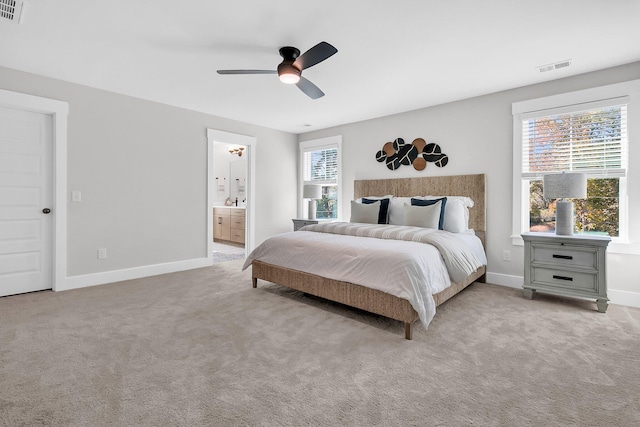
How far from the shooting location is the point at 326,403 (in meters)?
1.58

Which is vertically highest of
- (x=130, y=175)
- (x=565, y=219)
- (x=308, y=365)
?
(x=130, y=175)

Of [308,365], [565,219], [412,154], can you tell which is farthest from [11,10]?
[565,219]

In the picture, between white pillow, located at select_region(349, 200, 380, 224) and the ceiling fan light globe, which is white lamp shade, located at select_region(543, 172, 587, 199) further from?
the ceiling fan light globe

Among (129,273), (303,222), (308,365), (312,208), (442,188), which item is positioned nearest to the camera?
(308,365)

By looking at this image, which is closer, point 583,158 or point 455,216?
point 583,158

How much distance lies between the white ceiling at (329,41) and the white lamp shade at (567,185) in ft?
3.70

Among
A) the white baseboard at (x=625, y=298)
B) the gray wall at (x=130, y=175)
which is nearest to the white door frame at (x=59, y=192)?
the gray wall at (x=130, y=175)

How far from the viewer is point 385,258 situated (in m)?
2.46

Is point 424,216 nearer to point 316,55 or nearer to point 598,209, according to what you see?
point 598,209

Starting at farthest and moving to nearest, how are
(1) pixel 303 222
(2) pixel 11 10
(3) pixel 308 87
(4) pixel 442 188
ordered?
(1) pixel 303 222
(4) pixel 442 188
(3) pixel 308 87
(2) pixel 11 10

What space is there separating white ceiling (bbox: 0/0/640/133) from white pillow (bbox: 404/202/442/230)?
145 centimetres

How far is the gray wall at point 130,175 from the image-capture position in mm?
3613

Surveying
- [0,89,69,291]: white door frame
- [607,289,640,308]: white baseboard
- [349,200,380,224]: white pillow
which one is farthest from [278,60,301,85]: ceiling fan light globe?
[607,289,640,308]: white baseboard

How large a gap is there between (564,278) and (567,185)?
36.5 inches
